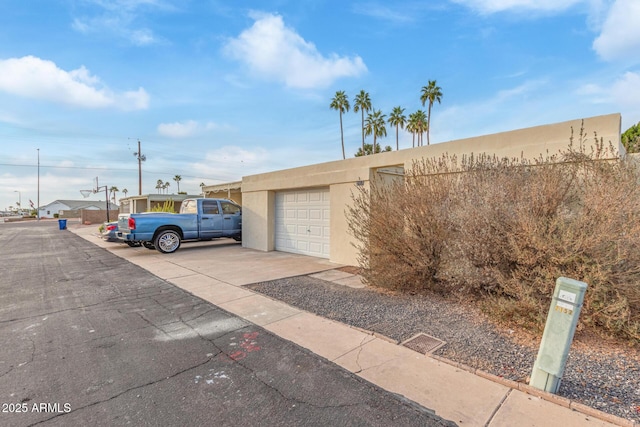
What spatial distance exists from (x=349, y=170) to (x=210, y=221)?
6920 mm

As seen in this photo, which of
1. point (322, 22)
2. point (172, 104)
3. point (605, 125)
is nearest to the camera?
point (605, 125)

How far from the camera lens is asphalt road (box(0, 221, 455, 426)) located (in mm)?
2420

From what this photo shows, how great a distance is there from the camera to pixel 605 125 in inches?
198

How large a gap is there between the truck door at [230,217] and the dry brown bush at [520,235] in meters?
8.81

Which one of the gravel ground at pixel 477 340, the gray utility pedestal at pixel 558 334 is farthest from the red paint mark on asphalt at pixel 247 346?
the gray utility pedestal at pixel 558 334

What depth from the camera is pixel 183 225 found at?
11.9 m

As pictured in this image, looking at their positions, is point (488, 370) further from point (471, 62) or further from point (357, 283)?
point (471, 62)

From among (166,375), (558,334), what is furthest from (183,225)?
(558,334)

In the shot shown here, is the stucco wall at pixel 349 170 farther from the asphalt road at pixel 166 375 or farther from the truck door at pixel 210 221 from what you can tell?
the asphalt road at pixel 166 375

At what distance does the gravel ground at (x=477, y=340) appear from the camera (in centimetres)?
268

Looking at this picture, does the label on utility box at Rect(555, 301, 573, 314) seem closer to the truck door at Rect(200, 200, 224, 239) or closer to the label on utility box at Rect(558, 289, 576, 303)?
the label on utility box at Rect(558, 289, 576, 303)

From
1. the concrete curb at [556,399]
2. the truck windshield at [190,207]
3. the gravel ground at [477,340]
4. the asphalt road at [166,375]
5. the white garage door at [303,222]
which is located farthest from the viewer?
the truck windshield at [190,207]

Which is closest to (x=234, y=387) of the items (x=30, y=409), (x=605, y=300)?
(x=30, y=409)

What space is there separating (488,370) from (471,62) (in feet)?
33.3
